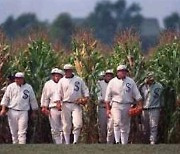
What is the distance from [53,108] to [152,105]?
220 cm

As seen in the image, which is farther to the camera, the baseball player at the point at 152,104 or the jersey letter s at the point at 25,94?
the baseball player at the point at 152,104

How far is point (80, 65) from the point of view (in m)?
17.9

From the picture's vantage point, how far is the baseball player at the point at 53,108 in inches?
647

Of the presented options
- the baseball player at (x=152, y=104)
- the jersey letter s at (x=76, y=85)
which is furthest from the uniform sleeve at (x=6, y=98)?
the baseball player at (x=152, y=104)

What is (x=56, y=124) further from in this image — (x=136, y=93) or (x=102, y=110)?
(x=136, y=93)

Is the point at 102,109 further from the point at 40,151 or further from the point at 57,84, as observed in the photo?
the point at 40,151

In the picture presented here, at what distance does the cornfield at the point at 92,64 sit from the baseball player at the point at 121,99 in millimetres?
1090

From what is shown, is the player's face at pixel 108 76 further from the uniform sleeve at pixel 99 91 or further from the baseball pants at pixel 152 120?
the baseball pants at pixel 152 120

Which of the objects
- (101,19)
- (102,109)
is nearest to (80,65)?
(102,109)

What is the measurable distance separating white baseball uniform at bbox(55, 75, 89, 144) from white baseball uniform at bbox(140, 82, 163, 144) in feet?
4.77

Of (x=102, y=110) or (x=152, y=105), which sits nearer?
(x=152, y=105)

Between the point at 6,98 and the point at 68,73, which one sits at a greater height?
the point at 68,73

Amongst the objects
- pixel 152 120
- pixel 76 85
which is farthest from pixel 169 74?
pixel 76 85

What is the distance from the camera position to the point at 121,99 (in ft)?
52.5
